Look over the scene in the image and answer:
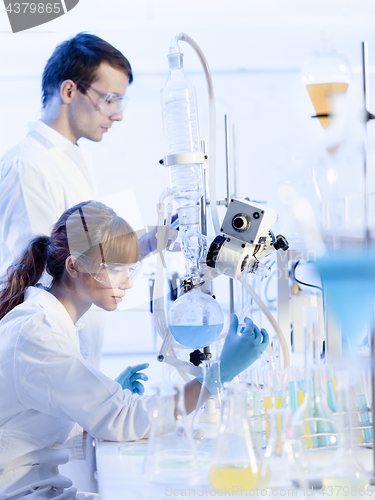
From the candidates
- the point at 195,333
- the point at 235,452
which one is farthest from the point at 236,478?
the point at 195,333

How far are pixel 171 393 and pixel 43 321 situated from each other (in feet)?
1.62

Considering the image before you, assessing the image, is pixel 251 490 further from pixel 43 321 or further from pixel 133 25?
pixel 133 25

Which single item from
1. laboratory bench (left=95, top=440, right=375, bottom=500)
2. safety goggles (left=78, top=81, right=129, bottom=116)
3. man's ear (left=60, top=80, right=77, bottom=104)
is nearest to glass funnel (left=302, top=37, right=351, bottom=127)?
laboratory bench (left=95, top=440, right=375, bottom=500)

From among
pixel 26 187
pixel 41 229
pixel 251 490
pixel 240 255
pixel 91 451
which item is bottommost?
pixel 91 451

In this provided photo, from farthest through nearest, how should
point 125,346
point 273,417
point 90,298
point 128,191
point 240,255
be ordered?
1. point 125,346
2. point 128,191
3. point 90,298
4. point 240,255
5. point 273,417

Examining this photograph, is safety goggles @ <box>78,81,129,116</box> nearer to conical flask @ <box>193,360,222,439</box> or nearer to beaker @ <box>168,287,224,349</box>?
beaker @ <box>168,287,224,349</box>

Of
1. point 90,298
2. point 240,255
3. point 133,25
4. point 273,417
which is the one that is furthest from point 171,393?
point 133,25

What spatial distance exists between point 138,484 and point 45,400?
14.0 inches

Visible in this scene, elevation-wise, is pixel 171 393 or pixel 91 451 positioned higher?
pixel 171 393

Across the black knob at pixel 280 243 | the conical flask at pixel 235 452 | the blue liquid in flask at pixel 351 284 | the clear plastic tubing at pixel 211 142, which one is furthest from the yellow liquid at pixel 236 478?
the clear plastic tubing at pixel 211 142

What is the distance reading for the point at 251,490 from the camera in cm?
76

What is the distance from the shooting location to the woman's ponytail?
144 cm

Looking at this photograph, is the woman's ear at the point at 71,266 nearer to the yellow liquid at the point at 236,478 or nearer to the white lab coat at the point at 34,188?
the white lab coat at the point at 34,188

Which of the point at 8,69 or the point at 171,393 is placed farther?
the point at 8,69
